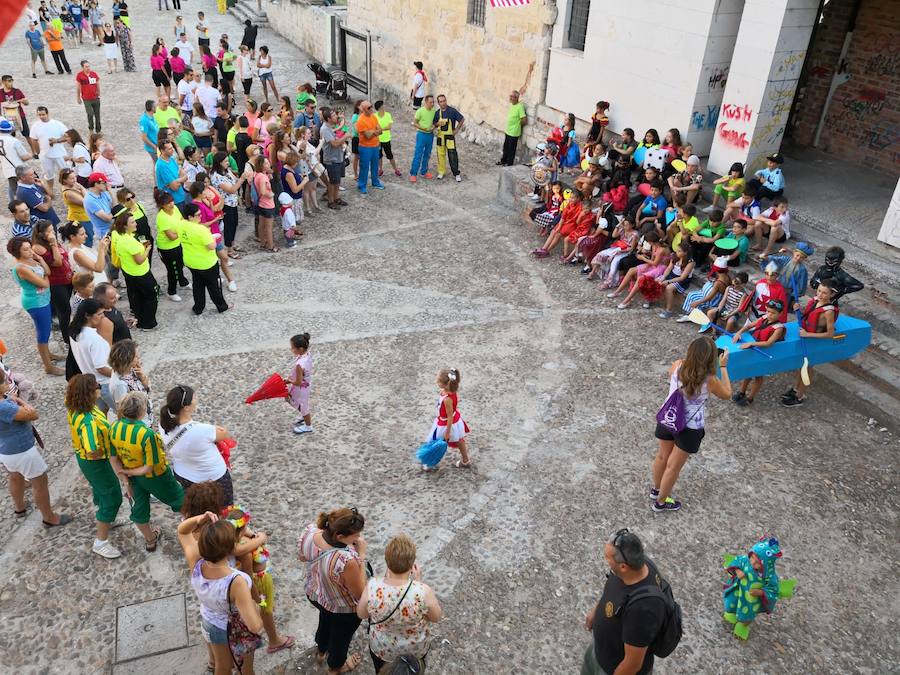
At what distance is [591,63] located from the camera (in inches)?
513

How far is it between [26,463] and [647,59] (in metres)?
10.7

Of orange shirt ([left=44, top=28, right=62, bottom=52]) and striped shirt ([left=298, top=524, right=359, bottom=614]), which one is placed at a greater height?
orange shirt ([left=44, top=28, right=62, bottom=52])

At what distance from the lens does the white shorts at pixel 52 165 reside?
11789 mm

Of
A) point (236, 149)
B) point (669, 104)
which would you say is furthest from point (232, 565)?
point (669, 104)

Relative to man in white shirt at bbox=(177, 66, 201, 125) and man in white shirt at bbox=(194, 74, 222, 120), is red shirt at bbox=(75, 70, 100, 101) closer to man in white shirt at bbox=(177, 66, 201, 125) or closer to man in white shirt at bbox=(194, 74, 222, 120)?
man in white shirt at bbox=(177, 66, 201, 125)

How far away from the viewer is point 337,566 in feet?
12.9

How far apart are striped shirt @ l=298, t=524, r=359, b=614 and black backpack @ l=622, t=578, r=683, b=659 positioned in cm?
153

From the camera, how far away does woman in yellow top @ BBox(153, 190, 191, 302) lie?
8.66 m

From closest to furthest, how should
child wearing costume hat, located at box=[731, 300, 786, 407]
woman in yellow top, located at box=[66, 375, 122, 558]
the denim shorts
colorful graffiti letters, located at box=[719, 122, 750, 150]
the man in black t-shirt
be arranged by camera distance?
the man in black t-shirt, the denim shorts, woman in yellow top, located at box=[66, 375, 122, 558], child wearing costume hat, located at box=[731, 300, 786, 407], colorful graffiti letters, located at box=[719, 122, 750, 150]

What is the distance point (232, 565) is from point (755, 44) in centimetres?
988

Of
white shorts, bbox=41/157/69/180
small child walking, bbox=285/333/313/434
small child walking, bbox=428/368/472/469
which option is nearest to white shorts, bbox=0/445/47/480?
small child walking, bbox=285/333/313/434

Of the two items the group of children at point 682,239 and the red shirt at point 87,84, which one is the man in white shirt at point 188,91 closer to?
the red shirt at point 87,84

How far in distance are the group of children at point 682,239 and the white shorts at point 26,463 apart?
6.52m

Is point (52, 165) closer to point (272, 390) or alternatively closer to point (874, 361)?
point (272, 390)
